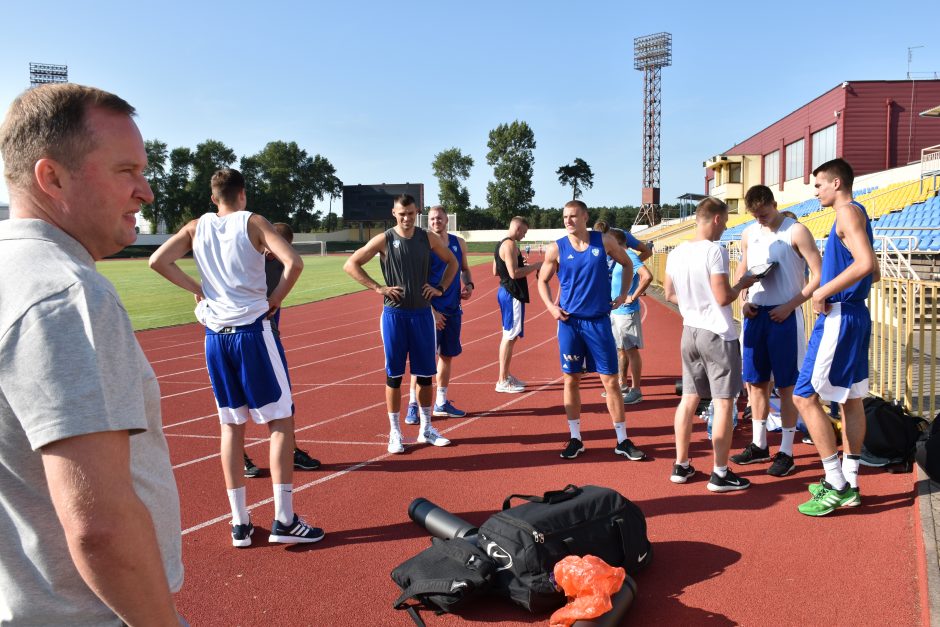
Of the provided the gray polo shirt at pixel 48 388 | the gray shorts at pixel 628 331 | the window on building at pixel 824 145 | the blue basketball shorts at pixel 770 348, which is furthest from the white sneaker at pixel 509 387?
the window on building at pixel 824 145

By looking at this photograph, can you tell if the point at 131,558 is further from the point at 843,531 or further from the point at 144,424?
the point at 843,531

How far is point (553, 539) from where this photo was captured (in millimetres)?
3365

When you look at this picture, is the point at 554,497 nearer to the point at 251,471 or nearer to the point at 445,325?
the point at 251,471

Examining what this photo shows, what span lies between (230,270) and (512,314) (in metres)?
4.89

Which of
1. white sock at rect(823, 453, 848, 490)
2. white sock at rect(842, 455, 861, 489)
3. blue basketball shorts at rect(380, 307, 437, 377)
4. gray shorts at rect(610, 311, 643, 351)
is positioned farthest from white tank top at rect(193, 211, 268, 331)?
gray shorts at rect(610, 311, 643, 351)

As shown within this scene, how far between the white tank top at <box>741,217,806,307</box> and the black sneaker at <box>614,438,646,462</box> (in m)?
1.60

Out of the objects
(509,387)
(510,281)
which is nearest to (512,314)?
(510,281)

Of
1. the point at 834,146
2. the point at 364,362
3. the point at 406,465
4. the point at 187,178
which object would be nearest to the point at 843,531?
the point at 406,465

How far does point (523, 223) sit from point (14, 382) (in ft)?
23.5

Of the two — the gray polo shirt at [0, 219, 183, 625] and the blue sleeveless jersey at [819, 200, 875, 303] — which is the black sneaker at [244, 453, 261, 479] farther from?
the blue sleeveless jersey at [819, 200, 875, 303]

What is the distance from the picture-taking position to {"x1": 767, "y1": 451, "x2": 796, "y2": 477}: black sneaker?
16.8 ft

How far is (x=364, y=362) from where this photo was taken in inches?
437

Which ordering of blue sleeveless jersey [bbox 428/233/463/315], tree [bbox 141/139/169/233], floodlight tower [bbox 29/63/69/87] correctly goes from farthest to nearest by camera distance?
tree [bbox 141/139/169/233], floodlight tower [bbox 29/63/69/87], blue sleeveless jersey [bbox 428/233/463/315]

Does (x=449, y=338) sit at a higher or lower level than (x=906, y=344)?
lower
